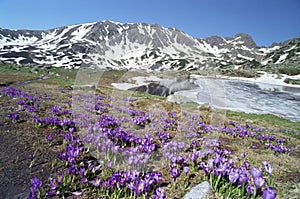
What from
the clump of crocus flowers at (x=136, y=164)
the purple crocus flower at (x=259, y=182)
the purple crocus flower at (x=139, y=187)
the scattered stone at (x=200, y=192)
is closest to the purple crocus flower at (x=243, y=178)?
the clump of crocus flowers at (x=136, y=164)

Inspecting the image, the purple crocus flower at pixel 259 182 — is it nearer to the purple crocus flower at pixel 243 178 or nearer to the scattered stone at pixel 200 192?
the purple crocus flower at pixel 243 178

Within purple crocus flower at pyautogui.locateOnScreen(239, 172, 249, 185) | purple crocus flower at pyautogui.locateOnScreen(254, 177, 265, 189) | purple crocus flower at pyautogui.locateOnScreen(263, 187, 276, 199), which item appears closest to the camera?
purple crocus flower at pyautogui.locateOnScreen(263, 187, 276, 199)

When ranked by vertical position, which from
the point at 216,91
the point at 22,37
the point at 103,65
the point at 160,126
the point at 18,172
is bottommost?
the point at 160,126

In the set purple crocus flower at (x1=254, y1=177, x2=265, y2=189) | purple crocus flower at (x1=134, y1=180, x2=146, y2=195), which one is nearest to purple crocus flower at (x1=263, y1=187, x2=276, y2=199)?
purple crocus flower at (x1=254, y1=177, x2=265, y2=189)

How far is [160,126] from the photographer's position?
25.3 feet

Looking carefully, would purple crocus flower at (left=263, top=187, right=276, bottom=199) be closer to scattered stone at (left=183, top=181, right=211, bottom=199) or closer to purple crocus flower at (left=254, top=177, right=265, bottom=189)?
purple crocus flower at (left=254, top=177, right=265, bottom=189)

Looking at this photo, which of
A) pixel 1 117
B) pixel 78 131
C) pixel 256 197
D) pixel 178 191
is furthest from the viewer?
pixel 1 117

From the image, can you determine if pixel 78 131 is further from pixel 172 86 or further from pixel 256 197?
pixel 172 86

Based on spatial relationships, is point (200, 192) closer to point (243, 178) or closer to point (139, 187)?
point (243, 178)

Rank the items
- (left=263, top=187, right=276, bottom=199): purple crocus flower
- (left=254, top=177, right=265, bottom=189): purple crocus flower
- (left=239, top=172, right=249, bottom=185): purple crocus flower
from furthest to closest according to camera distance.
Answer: (left=239, top=172, right=249, bottom=185): purple crocus flower < (left=254, top=177, right=265, bottom=189): purple crocus flower < (left=263, top=187, right=276, bottom=199): purple crocus flower

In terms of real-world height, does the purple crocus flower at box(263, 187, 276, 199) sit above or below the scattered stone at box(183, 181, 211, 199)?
above

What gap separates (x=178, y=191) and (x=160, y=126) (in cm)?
440

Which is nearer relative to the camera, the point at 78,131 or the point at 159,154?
the point at 159,154

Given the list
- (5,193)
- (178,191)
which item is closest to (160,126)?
(178,191)
